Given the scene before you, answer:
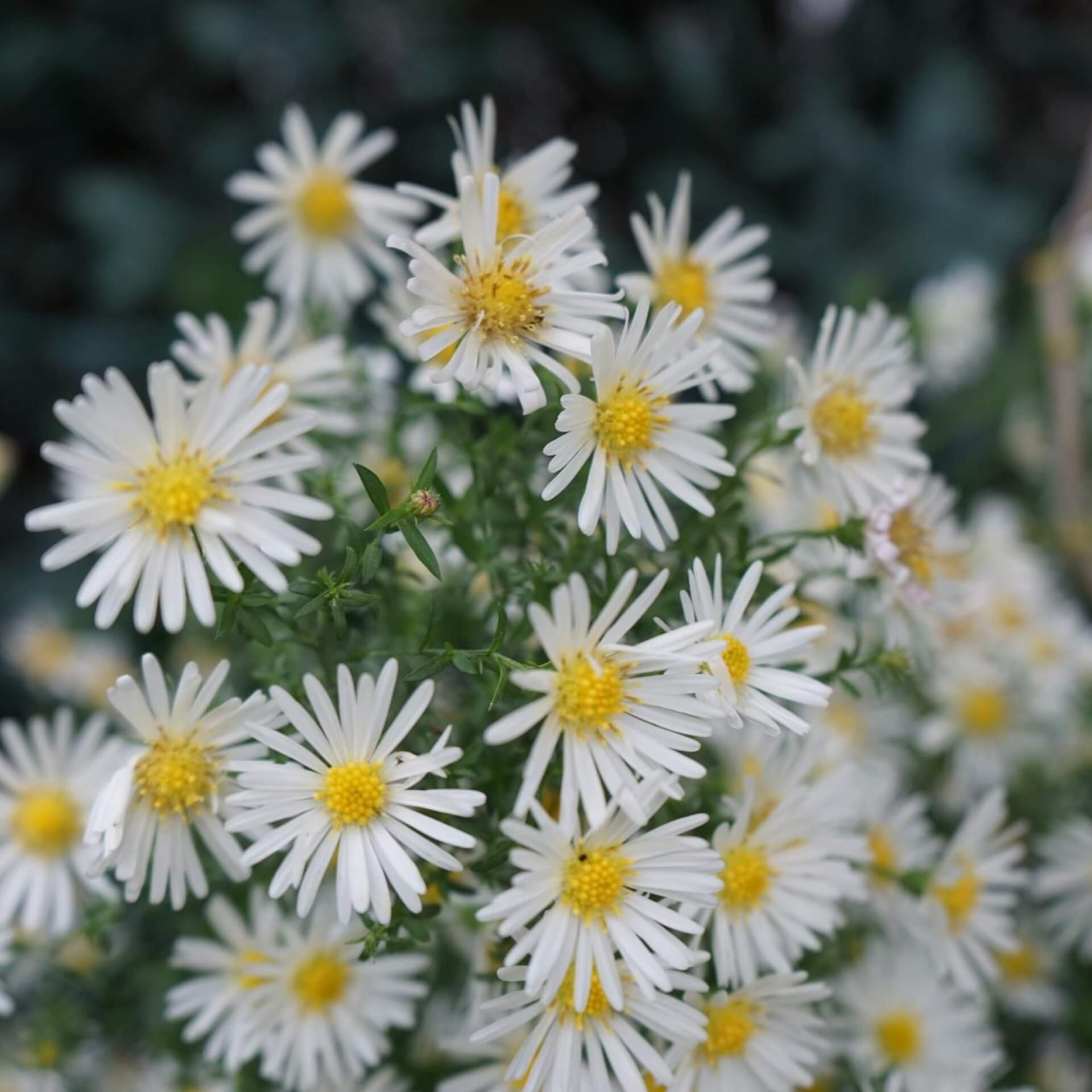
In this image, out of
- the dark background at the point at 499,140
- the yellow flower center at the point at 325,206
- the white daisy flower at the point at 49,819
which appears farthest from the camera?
the dark background at the point at 499,140

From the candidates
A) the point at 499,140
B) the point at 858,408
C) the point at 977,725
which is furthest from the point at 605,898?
the point at 499,140

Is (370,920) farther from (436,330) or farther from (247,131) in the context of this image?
(247,131)

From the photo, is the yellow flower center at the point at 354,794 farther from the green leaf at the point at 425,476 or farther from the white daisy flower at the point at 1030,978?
the white daisy flower at the point at 1030,978

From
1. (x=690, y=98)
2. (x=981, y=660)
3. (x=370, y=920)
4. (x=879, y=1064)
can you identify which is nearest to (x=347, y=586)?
(x=370, y=920)

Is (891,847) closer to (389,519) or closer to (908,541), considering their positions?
(908,541)

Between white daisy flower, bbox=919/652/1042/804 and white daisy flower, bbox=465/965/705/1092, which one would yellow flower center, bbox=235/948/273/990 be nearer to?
white daisy flower, bbox=465/965/705/1092

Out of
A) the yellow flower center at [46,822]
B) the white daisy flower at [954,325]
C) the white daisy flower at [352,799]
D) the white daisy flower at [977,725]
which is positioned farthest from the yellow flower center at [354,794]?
the white daisy flower at [954,325]
